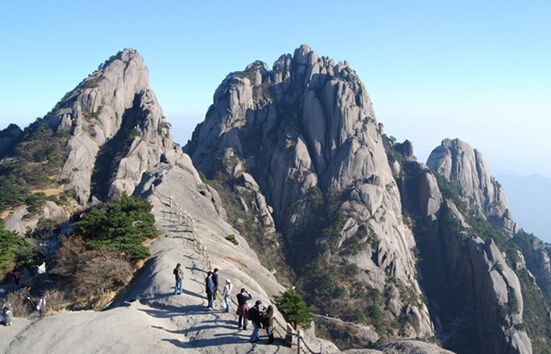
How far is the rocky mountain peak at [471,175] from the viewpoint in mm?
152250

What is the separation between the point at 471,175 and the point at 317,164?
6917 centimetres

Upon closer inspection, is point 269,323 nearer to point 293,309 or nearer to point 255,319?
point 255,319

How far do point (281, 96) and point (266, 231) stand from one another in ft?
139

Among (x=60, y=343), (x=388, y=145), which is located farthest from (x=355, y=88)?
(x=60, y=343)

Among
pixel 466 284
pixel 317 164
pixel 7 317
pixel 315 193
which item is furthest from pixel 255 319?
pixel 317 164

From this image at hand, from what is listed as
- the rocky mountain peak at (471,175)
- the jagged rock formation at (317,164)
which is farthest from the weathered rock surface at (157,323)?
the rocky mountain peak at (471,175)

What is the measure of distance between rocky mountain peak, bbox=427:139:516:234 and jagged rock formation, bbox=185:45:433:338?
46.1 m

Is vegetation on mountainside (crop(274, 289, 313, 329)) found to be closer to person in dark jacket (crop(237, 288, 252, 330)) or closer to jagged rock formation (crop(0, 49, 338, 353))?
jagged rock formation (crop(0, 49, 338, 353))

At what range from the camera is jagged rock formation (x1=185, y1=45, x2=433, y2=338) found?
92375 millimetres

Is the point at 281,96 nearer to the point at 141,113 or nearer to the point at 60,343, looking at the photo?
the point at 141,113

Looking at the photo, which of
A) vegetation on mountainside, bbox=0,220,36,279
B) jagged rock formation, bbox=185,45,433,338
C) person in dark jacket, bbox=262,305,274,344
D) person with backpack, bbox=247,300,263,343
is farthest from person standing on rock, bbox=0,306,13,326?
jagged rock formation, bbox=185,45,433,338

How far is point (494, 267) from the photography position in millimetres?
93625

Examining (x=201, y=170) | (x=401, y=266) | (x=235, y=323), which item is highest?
(x=201, y=170)

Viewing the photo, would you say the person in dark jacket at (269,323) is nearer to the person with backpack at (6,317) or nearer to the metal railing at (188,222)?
the metal railing at (188,222)
